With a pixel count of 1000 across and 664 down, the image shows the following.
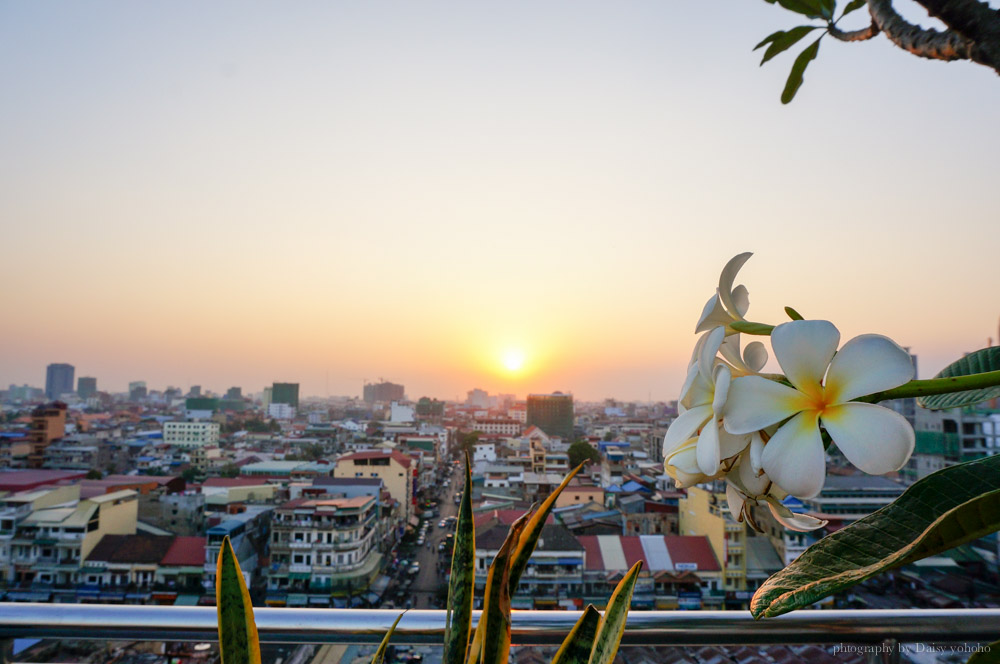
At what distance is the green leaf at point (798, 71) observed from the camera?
59 centimetres

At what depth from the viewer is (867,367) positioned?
0.71 feet

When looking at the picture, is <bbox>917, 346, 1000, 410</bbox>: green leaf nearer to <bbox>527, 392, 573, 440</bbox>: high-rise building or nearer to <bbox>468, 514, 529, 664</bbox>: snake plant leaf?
<bbox>468, 514, 529, 664</bbox>: snake plant leaf

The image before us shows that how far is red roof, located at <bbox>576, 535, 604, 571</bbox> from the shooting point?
8.27m

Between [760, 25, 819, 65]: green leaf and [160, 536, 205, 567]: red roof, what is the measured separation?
11069 mm

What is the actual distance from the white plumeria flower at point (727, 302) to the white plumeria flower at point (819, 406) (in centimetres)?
6

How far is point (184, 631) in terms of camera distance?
26.5 inches

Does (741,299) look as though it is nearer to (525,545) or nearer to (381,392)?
(525,545)

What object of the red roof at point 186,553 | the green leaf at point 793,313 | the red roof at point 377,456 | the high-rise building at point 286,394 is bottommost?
the red roof at point 186,553

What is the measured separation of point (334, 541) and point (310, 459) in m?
12.2

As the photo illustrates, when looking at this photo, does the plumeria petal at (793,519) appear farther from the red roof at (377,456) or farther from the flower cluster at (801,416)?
the red roof at (377,456)

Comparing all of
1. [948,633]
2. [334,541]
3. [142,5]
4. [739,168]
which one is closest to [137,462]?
[334,541]

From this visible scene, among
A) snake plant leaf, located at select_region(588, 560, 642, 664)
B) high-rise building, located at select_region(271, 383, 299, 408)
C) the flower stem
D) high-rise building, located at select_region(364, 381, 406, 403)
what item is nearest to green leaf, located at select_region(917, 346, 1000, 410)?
the flower stem

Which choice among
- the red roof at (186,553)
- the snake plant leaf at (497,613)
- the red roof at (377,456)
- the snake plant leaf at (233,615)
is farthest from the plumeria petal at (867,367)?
the red roof at (377,456)

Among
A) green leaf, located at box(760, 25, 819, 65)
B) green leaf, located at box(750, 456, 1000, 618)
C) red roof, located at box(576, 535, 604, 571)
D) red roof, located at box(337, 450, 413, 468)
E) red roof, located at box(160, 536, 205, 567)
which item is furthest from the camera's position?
red roof, located at box(337, 450, 413, 468)
